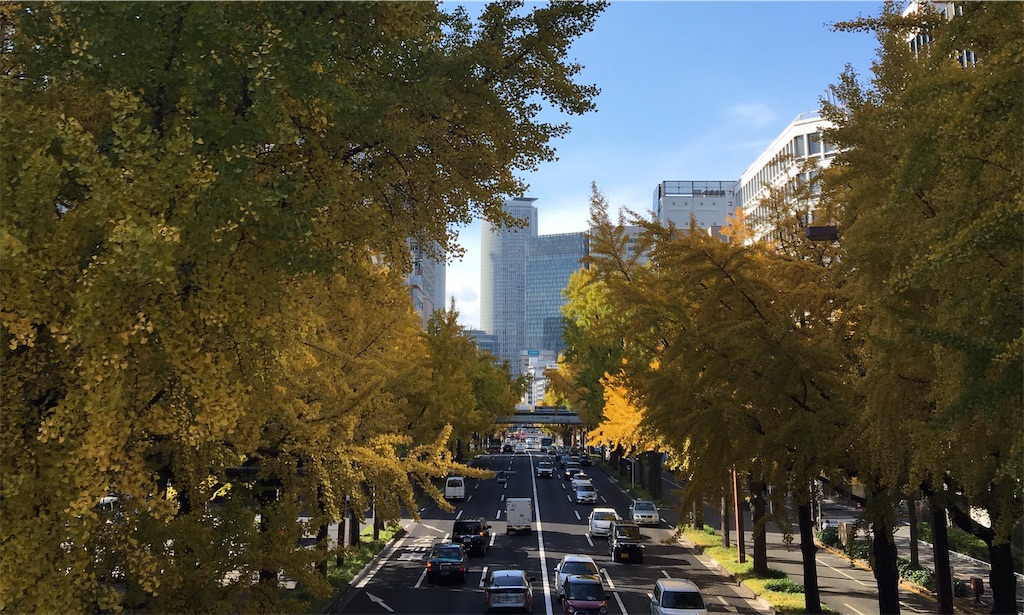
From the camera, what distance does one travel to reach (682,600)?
62.2 ft

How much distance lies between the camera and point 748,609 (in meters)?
22.0

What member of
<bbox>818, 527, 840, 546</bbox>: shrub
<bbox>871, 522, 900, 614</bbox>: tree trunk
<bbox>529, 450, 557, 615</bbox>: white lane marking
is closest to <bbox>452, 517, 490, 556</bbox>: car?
<bbox>529, 450, 557, 615</bbox>: white lane marking

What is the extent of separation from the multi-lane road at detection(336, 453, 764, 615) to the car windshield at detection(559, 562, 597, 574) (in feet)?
3.27

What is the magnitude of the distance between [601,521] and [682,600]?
58.5 feet

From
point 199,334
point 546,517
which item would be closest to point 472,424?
point 546,517

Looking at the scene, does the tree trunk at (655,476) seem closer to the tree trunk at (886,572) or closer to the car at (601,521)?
the car at (601,521)

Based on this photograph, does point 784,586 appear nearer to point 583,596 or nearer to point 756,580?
point 756,580

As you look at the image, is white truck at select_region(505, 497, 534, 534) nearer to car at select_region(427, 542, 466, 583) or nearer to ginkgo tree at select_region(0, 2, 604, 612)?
car at select_region(427, 542, 466, 583)

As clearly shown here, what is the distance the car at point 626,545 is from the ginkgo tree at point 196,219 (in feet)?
69.8

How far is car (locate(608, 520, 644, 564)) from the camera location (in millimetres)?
29422

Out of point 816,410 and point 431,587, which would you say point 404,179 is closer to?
point 816,410

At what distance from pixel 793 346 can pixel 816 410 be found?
158cm

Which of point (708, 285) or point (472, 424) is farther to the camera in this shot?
point (472, 424)

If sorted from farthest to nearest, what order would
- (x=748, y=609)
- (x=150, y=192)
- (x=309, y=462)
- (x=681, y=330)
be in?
(x=748, y=609) → (x=681, y=330) → (x=309, y=462) → (x=150, y=192)
